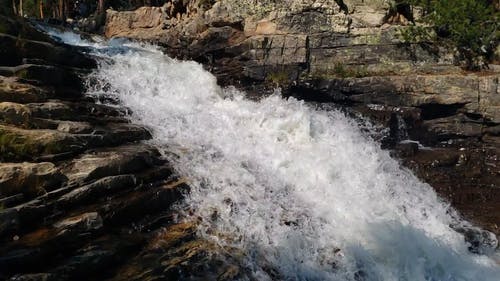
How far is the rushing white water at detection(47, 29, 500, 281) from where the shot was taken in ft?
30.3

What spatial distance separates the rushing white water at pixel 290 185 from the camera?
9.24 metres

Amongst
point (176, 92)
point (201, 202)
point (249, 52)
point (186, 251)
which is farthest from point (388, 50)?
point (186, 251)

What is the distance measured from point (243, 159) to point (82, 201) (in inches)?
206

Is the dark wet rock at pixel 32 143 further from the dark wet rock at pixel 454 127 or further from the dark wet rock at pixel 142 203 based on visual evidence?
the dark wet rock at pixel 454 127

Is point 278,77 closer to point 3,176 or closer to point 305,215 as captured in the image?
point 305,215

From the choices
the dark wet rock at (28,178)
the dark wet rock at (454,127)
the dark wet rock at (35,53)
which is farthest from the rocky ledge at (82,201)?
the dark wet rock at (454,127)

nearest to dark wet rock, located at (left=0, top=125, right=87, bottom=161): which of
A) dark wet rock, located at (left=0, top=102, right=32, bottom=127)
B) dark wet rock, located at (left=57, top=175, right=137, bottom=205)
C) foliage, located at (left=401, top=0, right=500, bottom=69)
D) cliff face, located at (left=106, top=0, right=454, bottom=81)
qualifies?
dark wet rock, located at (left=0, top=102, right=32, bottom=127)

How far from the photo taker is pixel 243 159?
12.2 m

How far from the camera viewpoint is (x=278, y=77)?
683 inches

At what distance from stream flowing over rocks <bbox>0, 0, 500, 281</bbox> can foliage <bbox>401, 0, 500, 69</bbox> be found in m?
0.94

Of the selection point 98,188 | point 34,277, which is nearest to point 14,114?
point 98,188

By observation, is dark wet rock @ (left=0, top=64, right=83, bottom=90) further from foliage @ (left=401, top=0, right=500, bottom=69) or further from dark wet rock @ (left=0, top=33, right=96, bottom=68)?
foliage @ (left=401, top=0, right=500, bottom=69)

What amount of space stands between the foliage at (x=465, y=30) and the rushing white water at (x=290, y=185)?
189 inches

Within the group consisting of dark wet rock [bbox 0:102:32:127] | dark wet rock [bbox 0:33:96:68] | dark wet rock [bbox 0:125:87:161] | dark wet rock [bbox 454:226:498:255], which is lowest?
dark wet rock [bbox 454:226:498:255]
